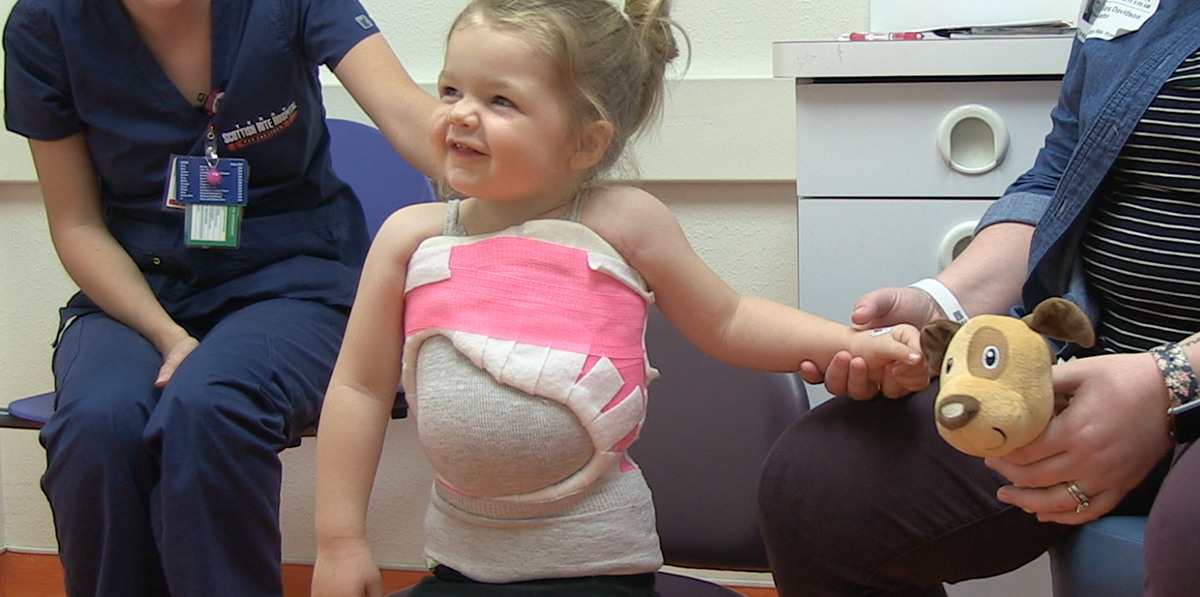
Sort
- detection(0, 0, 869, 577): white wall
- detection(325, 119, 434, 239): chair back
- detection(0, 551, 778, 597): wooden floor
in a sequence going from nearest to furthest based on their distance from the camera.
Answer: detection(325, 119, 434, 239): chair back
detection(0, 0, 869, 577): white wall
detection(0, 551, 778, 597): wooden floor

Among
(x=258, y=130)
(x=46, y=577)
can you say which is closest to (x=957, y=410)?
(x=258, y=130)

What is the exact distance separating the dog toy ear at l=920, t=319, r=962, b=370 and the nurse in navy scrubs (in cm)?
64

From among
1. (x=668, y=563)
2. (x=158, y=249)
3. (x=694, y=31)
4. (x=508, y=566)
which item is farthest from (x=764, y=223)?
(x=508, y=566)

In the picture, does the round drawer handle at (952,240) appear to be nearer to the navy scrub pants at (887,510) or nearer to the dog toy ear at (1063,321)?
the navy scrub pants at (887,510)

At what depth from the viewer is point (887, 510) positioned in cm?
94

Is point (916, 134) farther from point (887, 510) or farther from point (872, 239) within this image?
point (887, 510)

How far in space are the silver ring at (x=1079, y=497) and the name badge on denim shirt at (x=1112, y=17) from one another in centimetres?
41

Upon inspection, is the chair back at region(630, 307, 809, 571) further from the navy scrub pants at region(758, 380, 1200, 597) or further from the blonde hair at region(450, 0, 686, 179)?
the blonde hair at region(450, 0, 686, 179)

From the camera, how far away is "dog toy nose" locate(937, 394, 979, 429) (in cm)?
73

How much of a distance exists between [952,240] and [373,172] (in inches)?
31.5

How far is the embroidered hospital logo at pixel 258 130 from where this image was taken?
1.34m

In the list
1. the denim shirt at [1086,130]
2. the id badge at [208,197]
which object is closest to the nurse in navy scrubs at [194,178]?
the id badge at [208,197]

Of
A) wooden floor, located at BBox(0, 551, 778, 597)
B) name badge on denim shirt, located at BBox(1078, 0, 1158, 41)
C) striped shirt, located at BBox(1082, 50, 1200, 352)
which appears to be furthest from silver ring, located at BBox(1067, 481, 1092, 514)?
wooden floor, located at BBox(0, 551, 778, 597)

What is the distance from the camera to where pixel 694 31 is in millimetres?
1789
